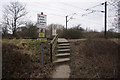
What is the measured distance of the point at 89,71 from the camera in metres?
4.12

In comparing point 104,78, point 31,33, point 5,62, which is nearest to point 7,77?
point 5,62

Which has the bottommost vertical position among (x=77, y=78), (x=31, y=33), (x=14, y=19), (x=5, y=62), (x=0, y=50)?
(x=77, y=78)

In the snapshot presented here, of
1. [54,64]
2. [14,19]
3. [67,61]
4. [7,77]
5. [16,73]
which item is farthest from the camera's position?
[14,19]

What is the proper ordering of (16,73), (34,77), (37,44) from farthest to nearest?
(37,44)
(34,77)
(16,73)

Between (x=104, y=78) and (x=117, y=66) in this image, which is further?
(x=117, y=66)

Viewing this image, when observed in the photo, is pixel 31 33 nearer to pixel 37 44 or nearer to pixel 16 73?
pixel 37 44

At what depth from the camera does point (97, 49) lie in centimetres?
643

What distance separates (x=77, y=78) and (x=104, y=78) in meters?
1.11

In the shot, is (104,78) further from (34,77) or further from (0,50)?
(0,50)

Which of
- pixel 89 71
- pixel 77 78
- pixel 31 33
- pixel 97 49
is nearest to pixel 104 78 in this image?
pixel 89 71

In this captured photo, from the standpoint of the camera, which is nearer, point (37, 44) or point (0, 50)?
point (0, 50)

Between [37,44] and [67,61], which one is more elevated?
[37,44]

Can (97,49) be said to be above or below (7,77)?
above

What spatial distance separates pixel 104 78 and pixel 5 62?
4029mm
